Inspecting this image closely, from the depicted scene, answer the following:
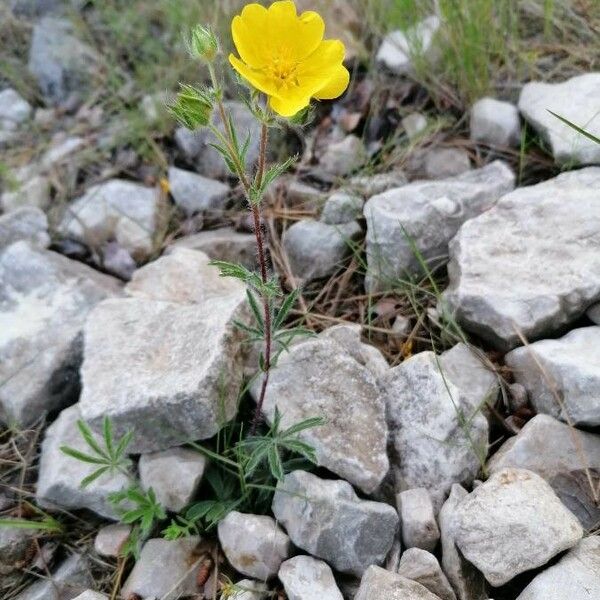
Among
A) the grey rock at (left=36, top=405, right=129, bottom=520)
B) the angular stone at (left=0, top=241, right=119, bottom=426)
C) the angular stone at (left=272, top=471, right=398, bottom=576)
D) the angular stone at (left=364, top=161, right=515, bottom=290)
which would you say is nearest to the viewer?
Result: the angular stone at (left=272, top=471, right=398, bottom=576)

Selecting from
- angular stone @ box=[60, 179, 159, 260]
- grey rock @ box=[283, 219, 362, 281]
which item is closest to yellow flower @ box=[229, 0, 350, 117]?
grey rock @ box=[283, 219, 362, 281]

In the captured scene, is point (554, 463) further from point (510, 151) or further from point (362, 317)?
point (510, 151)

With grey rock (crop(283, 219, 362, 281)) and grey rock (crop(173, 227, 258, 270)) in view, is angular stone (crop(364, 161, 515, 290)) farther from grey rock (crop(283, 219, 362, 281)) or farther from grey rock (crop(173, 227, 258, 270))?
grey rock (crop(173, 227, 258, 270))

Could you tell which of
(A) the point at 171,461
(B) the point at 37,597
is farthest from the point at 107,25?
(B) the point at 37,597

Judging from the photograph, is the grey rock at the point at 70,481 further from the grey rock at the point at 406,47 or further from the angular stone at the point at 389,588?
the grey rock at the point at 406,47

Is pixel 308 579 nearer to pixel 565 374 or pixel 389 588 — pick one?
pixel 389 588

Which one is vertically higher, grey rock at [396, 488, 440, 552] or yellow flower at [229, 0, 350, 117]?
yellow flower at [229, 0, 350, 117]
